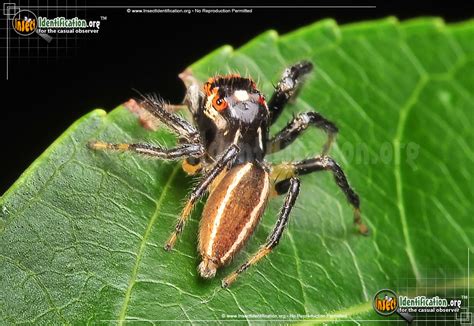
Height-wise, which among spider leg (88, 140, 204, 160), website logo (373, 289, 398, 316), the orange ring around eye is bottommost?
website logo (373, 289, 398, 316)

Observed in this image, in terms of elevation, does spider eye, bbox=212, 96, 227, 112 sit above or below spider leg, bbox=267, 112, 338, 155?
above

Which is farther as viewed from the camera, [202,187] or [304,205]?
[304,205]

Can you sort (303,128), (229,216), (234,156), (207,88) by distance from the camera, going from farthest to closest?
(303,128), (207,88), (234,156), (229,216)

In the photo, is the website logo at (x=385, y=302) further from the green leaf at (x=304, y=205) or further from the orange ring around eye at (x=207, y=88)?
the orange ring around eye at (x=207, y=88)

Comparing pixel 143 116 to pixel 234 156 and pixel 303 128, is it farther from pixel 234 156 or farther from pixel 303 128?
pixel 303 128

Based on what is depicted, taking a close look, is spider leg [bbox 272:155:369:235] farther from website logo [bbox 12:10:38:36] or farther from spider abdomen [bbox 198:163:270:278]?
website logo [bbox 12:10:38:36]

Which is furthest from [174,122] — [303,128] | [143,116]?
[303,128]

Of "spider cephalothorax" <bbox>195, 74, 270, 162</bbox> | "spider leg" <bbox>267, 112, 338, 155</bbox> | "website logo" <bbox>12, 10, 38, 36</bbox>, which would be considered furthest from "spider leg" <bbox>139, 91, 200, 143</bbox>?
"website logo" <bbox>12, 10, 38, 36</bbox>
